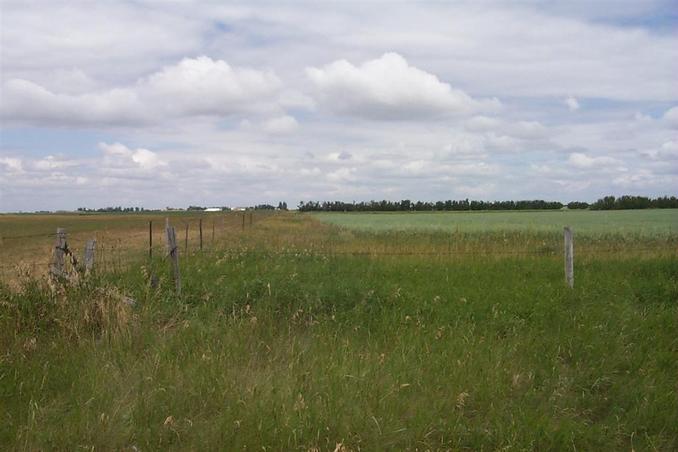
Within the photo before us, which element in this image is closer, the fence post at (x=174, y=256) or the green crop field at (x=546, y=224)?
the fence post at (x=174, y=256)

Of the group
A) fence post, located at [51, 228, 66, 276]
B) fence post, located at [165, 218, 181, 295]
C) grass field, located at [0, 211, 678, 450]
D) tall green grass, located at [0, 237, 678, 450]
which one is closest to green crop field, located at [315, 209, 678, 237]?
grass field, located at [0, 211, 678, 450]

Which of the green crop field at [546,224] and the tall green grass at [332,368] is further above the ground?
the green crop field at [546,224]

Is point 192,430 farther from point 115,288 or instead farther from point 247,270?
point 247,270

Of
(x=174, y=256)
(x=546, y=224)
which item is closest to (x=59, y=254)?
(x=174, y=256)

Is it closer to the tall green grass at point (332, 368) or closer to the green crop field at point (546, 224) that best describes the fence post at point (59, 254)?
the tall green grass at point (332, 368)

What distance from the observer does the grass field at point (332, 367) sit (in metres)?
4.53

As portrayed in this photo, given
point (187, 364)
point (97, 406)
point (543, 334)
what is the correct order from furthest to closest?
point (543, 334), point (187, 364), point (97, 406)

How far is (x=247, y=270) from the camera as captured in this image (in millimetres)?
11375

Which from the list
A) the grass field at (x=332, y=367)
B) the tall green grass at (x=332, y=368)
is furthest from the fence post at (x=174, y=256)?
the tall green grass at (x=332, y=368)

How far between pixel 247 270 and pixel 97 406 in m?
6.62

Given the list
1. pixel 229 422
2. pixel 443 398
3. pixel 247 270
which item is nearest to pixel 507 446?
pixel 443 398

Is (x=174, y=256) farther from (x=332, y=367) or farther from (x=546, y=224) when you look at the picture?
(x=546, y=224)

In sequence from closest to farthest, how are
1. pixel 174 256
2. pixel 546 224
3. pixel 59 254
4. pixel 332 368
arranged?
pixel 332 368 < pixel 59 254 < pixel 174 256 < pixel 546 224

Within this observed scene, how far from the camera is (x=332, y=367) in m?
5.46
